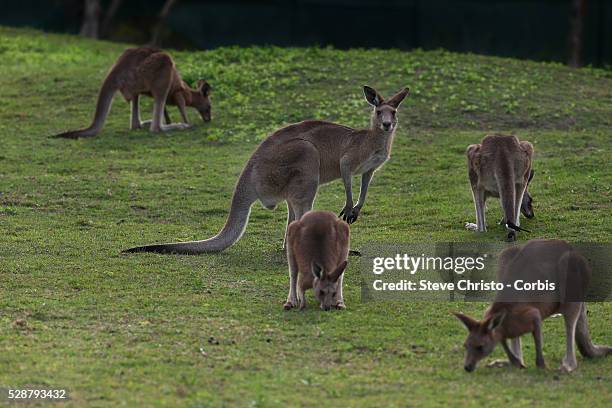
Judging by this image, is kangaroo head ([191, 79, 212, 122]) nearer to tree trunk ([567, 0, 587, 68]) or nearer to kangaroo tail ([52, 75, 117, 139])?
kangaroo tail ([52, 75, 117, 139])

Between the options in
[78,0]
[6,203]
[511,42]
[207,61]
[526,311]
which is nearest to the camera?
[526,311]

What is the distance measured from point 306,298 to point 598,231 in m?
3.42

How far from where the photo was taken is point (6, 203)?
11.5 metres

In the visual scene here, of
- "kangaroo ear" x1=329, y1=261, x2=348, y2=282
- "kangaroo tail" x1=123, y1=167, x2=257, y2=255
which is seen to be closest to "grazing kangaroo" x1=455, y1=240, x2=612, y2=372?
"kangaroo ear" x1=329, y1=261, x2=348, y2=282

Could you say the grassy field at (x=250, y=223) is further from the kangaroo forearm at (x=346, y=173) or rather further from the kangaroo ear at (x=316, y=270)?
the kangaroo forearm at (x=346, y=173)

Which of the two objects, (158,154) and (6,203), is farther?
(158,154)

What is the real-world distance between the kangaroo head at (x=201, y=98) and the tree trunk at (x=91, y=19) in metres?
10.9

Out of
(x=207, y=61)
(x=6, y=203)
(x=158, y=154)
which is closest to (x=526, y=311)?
(x=6, y=203)

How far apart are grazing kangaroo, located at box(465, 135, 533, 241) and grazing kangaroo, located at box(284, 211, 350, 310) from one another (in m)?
2.37

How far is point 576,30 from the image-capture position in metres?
22.5

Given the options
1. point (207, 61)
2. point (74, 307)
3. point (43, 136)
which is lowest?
point (74, 307)

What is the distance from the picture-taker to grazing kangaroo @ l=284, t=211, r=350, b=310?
775 centimetres

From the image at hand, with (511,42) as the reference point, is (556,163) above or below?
below

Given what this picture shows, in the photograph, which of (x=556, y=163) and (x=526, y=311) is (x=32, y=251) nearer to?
A: (x=526, y=311)
